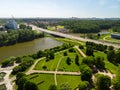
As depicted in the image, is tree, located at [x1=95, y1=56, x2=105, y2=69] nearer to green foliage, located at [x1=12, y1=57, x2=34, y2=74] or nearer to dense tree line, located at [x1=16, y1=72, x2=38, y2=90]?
green foliage, located at [x1=12, y1=57, x2=34, y2=74]

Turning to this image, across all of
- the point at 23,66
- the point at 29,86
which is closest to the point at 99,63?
the point at 23,66

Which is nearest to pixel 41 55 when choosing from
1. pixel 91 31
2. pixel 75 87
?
pixel 75 87

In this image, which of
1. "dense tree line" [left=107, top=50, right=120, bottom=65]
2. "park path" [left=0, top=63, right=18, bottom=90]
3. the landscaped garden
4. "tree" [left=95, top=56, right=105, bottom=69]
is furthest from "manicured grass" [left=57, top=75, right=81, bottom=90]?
"dense tree line" [left=107, top=50, right=120, bottom=65]

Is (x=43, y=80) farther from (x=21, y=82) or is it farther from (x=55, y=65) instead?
(x=55, y=65)

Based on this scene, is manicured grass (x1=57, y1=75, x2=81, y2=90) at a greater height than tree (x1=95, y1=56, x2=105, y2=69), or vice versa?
tree (x1=95, y1=56, x2=105, y2=69)

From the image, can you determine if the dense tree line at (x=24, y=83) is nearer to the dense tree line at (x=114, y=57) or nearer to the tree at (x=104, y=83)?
the tree at (x=104, y=83)

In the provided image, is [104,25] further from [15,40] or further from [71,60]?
[71,60]
